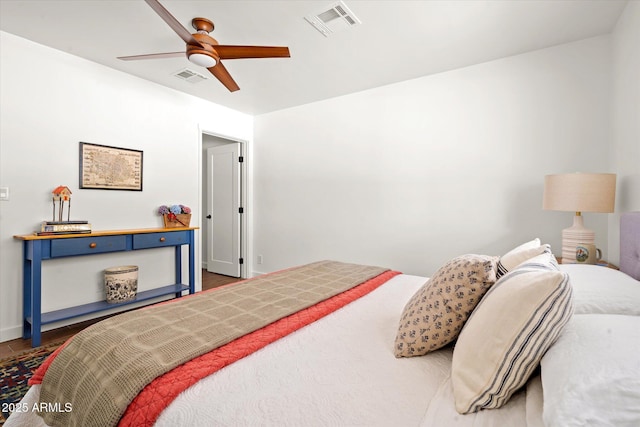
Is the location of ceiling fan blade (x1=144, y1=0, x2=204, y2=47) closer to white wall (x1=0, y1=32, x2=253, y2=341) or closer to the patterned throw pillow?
white wall (x1=0, y1=32, x2=253, y2=341)

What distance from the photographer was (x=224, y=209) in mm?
5043

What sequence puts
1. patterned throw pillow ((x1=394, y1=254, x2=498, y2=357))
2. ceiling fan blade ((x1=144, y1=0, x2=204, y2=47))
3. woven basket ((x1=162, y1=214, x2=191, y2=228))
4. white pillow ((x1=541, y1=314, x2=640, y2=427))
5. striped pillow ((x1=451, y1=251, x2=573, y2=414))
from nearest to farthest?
1. white pillow ((x1=541, y1=314, x2=640, y2=427))
2. striped pillow ((x1=451, y1=251, x2=573, y2=414))
3. patterned throw pillow ((x1=394, y1=254, x2=498, y2=357))
4. ceiling fan blade ((x1=144, y1=0, x2=204, y2=47))
5. woven basket ((x1=162, y1=214, x2=191, y2=228))

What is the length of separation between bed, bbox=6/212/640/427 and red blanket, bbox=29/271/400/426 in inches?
0.4

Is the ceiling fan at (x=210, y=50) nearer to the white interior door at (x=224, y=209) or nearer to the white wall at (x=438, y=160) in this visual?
the white wall at (x=438, y=160)

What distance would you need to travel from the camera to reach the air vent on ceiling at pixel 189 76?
10.5ft

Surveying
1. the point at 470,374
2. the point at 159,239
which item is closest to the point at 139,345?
the point at 470,374

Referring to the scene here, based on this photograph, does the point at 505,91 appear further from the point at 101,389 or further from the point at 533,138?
the point at 101,389

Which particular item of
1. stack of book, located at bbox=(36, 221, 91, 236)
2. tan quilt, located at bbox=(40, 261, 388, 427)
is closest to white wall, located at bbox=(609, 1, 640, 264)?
tan quilt, located at bbox=(40, 261, 388, 427)

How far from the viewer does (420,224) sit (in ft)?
10.9

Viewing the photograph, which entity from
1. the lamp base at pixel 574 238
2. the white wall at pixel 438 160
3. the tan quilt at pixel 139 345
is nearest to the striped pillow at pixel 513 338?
the tan quilt at pixel 139 345

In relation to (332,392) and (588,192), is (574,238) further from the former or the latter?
(332,392)

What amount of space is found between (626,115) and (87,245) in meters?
4.35

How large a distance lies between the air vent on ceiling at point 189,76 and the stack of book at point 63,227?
179 cm

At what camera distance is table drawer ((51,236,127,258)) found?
2.56 m
